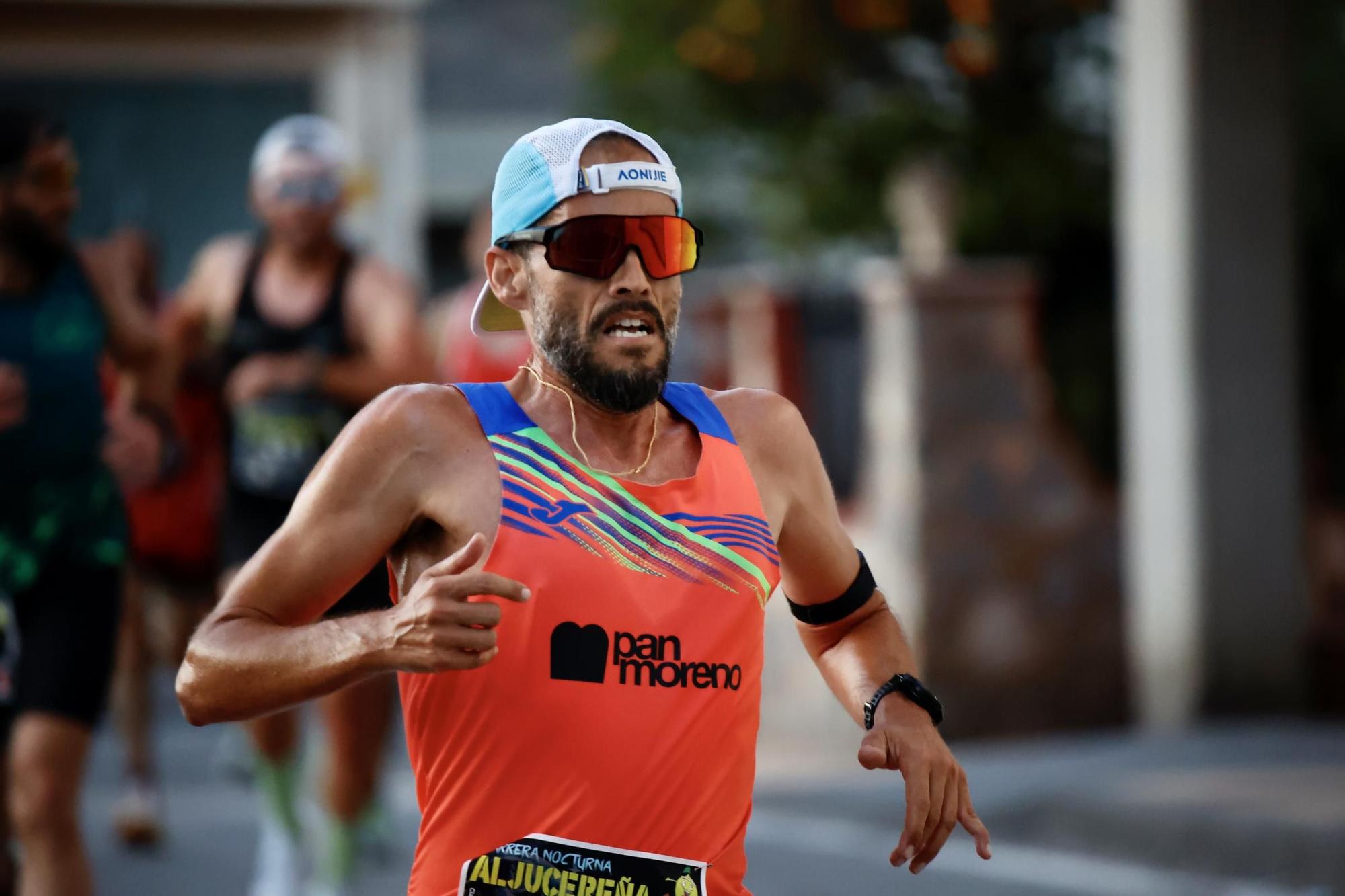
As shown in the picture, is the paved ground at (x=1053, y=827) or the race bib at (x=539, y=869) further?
the paved ground at (x=1053, y=827)

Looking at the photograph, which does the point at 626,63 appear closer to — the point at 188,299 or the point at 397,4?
the point at 397,4

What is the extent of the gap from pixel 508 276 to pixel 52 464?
2.53 m

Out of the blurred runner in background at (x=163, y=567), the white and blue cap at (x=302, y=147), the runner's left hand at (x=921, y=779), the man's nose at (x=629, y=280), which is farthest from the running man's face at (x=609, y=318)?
the blurred runner in background at (x=163, y=567)

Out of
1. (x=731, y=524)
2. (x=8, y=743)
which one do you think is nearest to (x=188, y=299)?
(x=8, y=743)

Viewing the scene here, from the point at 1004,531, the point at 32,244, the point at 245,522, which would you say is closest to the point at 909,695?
the point at 32,244

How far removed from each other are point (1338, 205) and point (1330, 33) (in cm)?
154

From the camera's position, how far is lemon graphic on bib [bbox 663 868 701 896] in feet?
11.0

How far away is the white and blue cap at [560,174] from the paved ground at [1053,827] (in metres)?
4.45

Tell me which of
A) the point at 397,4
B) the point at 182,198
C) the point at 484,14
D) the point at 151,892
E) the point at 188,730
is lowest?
the point at 151,892

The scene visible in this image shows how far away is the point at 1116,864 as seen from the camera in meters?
8.11

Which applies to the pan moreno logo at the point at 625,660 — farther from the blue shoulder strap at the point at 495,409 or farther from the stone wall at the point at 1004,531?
the stone wall at the point at 1004,531

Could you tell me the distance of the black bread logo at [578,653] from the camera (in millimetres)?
3301

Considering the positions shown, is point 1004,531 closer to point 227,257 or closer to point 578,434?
point 227,257

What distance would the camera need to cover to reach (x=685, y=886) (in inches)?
132
